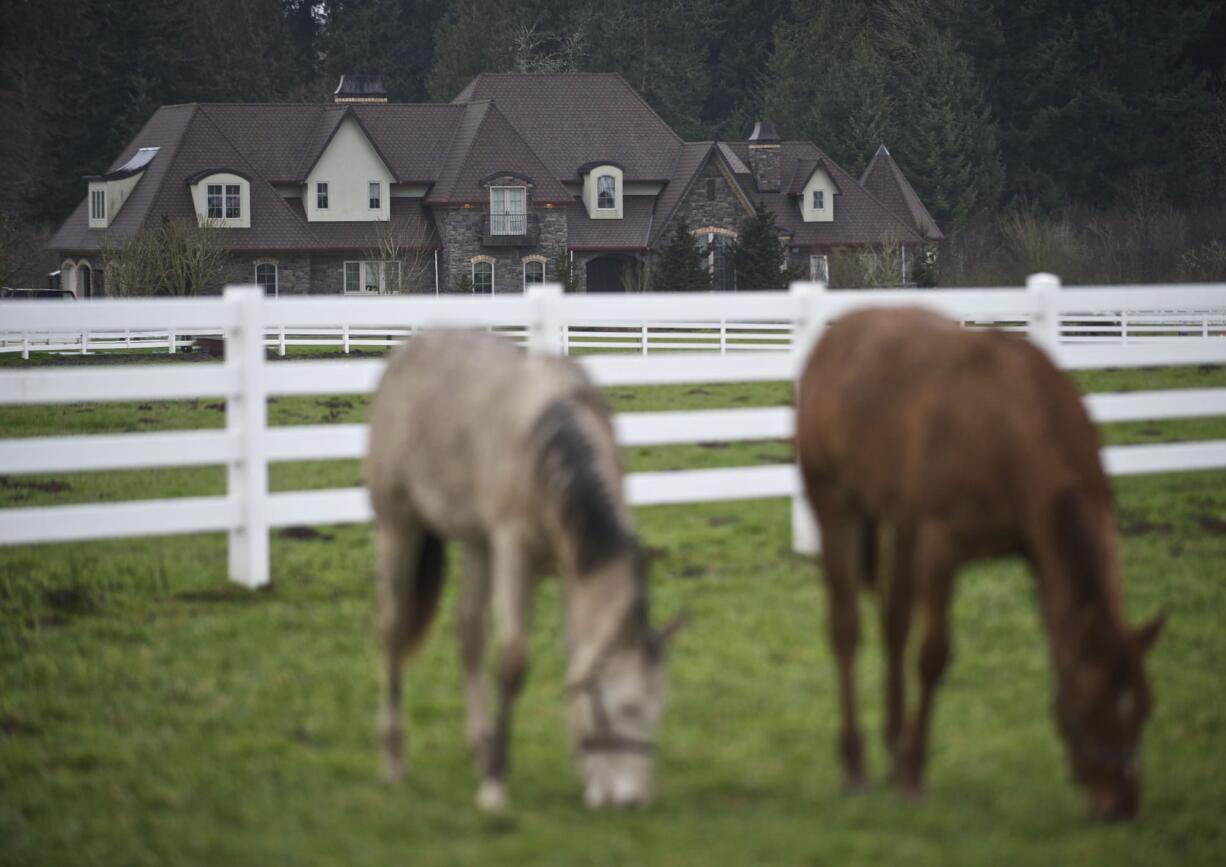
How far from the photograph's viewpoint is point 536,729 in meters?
5.84

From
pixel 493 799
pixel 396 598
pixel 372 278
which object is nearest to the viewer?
pixel 493 799

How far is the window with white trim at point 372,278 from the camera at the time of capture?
4681cm

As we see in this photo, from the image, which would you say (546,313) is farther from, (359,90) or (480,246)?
(359,90)

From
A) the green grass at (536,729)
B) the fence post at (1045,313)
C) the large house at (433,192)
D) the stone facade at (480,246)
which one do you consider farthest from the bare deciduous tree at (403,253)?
the green grass at (536,729)

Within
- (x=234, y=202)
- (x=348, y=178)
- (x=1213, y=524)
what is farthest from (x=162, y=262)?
(x=1213, y=524)

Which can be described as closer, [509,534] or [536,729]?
[509,534]

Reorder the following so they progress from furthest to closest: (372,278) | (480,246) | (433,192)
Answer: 1. (433,192)
2. (480,246)
3. (372,278)

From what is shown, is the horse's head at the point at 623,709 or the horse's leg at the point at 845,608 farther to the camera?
the horse's leg at the point at 845,608

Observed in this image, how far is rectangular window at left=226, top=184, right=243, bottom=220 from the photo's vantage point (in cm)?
5028

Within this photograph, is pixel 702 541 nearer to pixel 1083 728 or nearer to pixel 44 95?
pixel 1083 728

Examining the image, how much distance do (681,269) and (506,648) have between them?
43.0 m

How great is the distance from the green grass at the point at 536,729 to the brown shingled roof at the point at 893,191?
173 feet

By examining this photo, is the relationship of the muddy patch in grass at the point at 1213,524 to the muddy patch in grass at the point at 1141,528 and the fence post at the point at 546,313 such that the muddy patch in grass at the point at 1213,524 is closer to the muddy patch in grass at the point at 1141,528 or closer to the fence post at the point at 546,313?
the muddy patch in grass at the point at 1141,528

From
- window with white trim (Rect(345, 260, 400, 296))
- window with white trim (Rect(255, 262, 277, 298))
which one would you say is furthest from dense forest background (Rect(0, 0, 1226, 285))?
window with white trim (Rect(345, 260, 400, 296))
